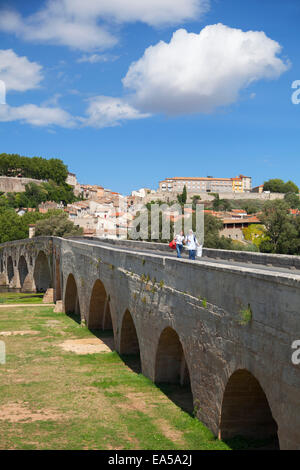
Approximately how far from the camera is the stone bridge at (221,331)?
264 inches

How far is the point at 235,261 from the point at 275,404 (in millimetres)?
9491

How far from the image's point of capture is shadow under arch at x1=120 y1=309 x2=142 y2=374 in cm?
1562

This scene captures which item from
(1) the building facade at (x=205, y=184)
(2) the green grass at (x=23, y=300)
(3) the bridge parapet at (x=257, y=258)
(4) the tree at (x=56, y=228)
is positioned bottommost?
(2) the green grass at (x=23, y=300)

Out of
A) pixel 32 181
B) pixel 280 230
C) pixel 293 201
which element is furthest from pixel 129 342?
pixel 32 181

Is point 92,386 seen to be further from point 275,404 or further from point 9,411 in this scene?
point 275,404

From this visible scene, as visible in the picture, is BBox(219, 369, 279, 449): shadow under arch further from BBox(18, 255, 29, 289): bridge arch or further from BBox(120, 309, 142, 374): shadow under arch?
BBox(18, 255, 29, 289): bridge arch

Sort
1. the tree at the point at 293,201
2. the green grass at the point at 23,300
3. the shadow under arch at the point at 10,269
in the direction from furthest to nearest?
the tree at the point at 293,201 → the shadow under arch at the point at 10,269 → the green grass at the point at 23,300

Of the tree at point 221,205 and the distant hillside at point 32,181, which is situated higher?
the distant hillside at point 32,181

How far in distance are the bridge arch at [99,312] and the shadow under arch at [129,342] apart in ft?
15.9

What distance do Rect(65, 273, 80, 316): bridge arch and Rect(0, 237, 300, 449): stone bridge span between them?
10516 millimetres

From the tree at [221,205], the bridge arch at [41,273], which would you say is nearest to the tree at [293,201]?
the tree at [221,205]

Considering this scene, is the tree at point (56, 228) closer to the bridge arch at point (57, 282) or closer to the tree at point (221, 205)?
the bridge arch at point (57, 282)

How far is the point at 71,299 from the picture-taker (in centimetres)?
2817

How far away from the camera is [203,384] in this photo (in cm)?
934
